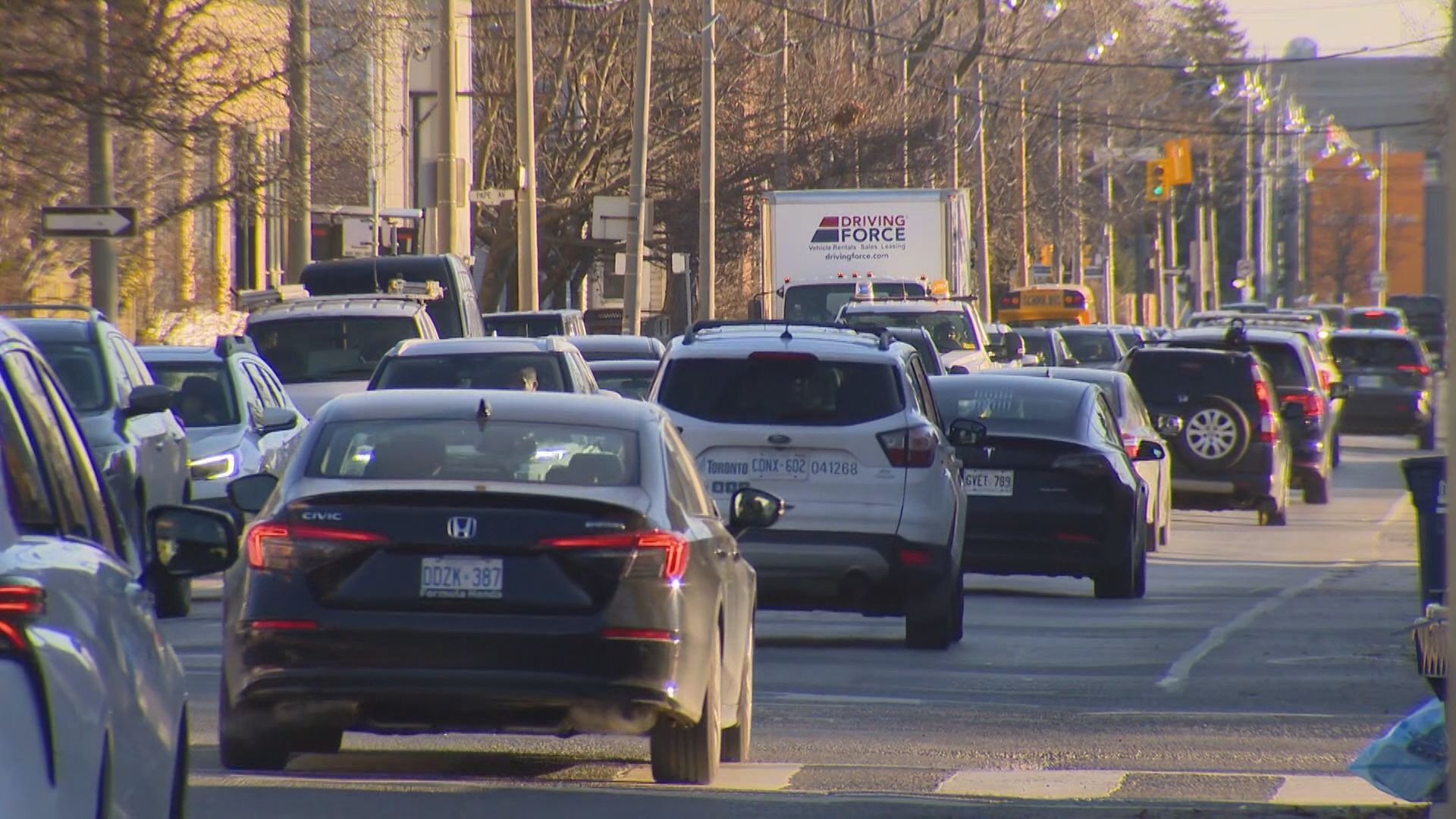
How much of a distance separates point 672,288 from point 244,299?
106 feet

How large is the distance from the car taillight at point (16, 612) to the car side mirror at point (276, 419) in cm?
1379

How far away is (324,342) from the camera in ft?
79.7

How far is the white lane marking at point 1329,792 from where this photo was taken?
29.0 feet

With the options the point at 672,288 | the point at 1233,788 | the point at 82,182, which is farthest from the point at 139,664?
the point at 672,288

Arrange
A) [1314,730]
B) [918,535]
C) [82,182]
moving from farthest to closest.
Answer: [82,182] → [918,535] → [1314,730]

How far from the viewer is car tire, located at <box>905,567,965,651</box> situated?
1371 centimetres

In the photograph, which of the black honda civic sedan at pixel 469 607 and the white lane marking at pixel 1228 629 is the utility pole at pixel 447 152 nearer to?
the white lane marking at pixel 1228 629

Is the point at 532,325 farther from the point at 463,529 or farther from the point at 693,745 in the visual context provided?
the point at 463,529

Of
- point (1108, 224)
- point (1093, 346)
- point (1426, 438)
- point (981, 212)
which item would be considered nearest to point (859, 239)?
point (1093, 346)

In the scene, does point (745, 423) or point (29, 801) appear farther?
point (745, 423)

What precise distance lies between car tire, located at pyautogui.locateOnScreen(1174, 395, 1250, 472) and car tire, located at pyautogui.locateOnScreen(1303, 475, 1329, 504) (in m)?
4.46

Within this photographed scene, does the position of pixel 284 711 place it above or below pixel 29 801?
below

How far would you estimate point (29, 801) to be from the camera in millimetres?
4172

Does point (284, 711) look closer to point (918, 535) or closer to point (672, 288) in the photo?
point (918, 535)
